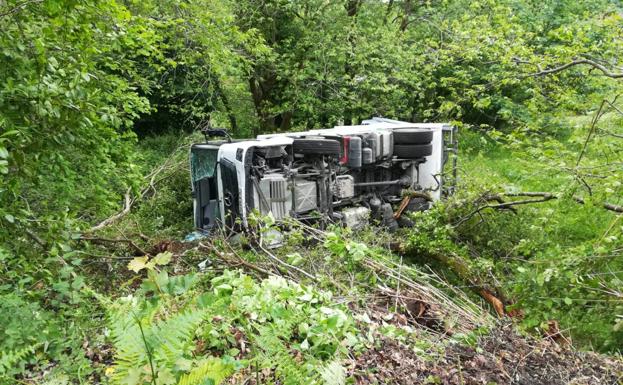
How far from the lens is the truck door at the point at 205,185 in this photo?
7406mm

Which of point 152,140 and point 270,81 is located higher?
point 270,81

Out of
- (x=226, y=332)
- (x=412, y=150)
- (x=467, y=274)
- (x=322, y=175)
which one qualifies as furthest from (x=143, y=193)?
(x=226, y=332)

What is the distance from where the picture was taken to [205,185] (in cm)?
754

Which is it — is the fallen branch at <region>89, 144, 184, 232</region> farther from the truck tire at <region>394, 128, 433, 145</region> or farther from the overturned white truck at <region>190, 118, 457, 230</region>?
the truck tire at <region>394, 128, 433, 145</region>

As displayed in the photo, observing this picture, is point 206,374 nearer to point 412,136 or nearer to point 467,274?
point 467,274

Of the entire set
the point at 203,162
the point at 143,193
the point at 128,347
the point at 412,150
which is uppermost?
the point at 128,347

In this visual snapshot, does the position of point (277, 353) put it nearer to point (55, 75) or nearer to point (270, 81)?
point (55, 75)

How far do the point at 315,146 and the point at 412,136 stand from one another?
8.21 ft

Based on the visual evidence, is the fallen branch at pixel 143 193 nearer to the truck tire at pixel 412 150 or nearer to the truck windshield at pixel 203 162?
the truck windshield at pixel 203 162

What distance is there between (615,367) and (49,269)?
4.01 meters

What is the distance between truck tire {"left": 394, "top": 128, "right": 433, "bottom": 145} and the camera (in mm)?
9141

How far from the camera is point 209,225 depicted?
7.56m

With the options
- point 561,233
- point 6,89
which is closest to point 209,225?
point 6,89

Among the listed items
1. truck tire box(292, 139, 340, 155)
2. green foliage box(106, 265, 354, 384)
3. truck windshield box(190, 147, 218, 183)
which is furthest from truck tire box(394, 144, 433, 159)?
green foliage box(106, 265, 354, 384)
